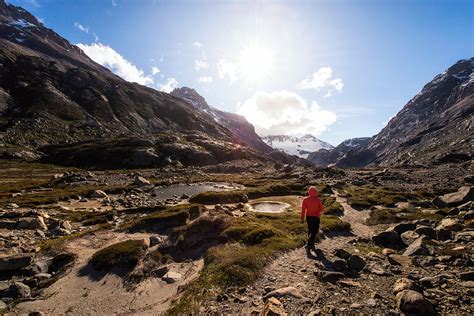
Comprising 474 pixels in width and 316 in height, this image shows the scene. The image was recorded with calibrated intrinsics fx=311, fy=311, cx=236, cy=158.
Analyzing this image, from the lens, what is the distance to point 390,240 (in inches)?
797

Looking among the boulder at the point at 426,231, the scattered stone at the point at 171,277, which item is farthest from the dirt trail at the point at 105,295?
the boulder at the point at 426,231

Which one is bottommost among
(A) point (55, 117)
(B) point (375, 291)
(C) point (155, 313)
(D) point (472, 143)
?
(C) point (155, 313)

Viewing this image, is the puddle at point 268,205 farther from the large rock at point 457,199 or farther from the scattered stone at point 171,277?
the scattered stone at point 171,277

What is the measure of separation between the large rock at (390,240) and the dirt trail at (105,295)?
11843 millimetres

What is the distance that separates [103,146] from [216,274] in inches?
5682

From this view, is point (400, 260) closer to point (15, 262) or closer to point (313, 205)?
point (313, 205)

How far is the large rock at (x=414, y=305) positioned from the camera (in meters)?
10.0

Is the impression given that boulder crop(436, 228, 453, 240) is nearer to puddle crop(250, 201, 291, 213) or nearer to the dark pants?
the dark pants

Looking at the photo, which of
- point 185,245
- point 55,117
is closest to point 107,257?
point 185,245

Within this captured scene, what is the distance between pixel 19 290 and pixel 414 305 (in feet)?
61.9

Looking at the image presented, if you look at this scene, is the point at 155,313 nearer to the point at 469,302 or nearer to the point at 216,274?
the point at 216,274

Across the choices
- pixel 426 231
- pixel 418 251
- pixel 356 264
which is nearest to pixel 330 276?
pixel 356 264

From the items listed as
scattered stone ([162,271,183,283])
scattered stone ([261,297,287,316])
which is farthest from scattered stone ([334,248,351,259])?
scattered stone ([162,271,183,283])

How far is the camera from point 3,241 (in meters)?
25.2
